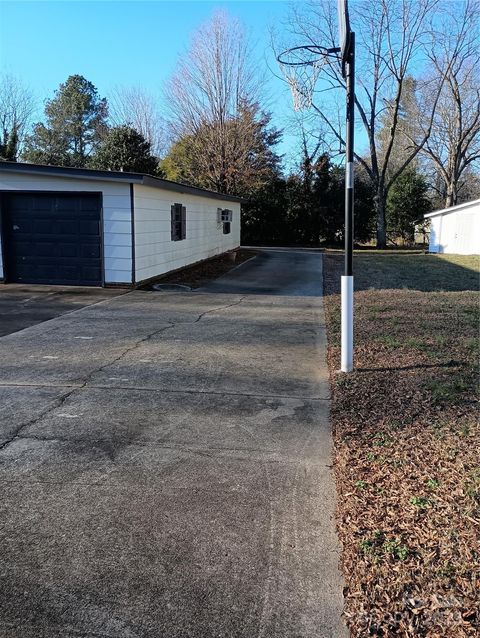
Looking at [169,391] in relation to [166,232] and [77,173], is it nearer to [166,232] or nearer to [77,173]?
[77,173]

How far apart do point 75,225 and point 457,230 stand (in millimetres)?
22129

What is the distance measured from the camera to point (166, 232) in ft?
48.1

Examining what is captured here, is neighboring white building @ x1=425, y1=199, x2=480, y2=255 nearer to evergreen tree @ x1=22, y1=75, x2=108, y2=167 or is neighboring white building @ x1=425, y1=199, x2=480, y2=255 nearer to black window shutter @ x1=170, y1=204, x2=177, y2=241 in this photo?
black window shutter @ x1=170, y1=204, x2=177, y2=241

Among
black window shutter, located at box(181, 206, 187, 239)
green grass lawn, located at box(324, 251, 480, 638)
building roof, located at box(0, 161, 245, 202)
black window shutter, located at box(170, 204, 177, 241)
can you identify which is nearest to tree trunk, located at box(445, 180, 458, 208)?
black window shutter, located at box(181, 206, 187, 239)

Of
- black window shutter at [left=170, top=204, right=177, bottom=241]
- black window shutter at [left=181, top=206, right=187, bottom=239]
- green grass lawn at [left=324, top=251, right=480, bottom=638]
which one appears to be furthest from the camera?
black window shutter at [left=181, top=206, right=187, bottom=239]

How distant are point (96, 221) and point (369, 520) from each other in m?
10.8

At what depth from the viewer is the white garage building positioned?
1203 centimetres

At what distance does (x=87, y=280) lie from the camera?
495 inches

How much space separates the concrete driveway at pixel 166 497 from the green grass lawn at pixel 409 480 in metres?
0.16

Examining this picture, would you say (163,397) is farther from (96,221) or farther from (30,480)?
(96,221)

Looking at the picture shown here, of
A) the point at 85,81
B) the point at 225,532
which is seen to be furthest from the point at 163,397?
the point at 85,81

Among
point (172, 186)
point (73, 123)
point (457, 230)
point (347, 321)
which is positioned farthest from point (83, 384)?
point (73, 123)

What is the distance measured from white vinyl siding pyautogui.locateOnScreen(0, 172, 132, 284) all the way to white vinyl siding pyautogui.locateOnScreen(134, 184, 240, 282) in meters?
0.25

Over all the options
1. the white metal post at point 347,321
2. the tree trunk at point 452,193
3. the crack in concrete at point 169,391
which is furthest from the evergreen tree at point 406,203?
the crack in concrete at point 169,391
